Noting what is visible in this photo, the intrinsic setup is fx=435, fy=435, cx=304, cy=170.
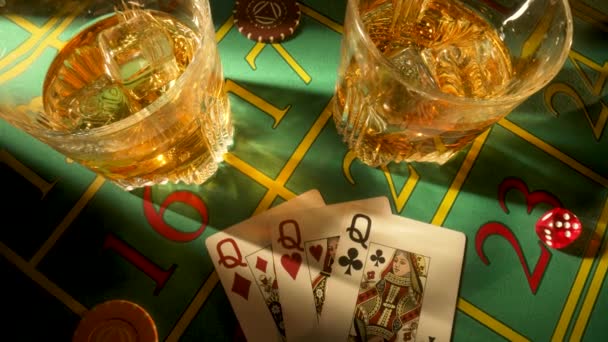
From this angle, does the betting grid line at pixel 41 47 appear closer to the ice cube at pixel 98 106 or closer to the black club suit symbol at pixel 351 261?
the ice cube at pixel 98 106

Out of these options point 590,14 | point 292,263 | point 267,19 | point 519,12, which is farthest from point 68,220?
point 590,14

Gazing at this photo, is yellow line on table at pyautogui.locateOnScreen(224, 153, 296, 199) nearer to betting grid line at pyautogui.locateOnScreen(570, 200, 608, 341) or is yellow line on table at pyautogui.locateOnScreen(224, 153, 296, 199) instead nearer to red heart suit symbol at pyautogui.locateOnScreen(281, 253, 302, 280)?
red heart suit symbol at pyautogui.locateOnScreen(281, 253, 302, 280)

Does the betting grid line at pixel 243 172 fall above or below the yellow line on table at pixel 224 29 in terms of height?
below

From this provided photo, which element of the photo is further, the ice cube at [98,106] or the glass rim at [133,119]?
the ice cube at [98,106]

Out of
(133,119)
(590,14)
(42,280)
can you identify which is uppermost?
(590,14)

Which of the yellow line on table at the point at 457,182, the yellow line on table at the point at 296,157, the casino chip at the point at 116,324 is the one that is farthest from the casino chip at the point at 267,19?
the casino chip at the point at 116,324

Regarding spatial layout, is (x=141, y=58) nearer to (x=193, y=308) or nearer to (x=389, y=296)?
(x=193, y=308)

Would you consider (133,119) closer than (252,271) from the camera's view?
Yes
